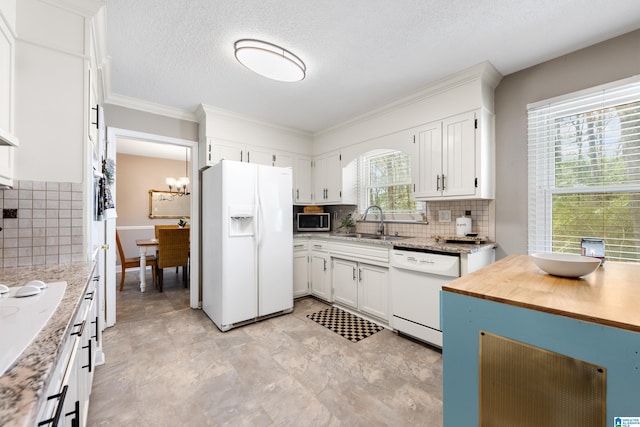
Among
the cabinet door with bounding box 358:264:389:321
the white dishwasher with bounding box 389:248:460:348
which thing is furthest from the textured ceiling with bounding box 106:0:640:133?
the cabinet door with bounding box 358:264:389:321

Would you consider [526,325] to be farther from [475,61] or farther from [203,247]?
[203,247]

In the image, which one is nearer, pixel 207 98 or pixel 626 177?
pixel 626 177

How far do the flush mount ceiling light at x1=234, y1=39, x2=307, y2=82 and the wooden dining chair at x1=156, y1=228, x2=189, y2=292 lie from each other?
3014 mm

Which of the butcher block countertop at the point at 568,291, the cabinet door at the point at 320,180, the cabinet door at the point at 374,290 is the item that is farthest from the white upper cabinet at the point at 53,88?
the cabinet door at the point at 320,180

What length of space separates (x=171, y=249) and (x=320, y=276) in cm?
238

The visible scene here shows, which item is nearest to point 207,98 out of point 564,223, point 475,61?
point 475,61

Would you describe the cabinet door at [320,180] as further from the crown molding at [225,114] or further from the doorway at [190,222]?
the doorway at [190,222]

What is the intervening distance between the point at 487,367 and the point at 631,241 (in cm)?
183

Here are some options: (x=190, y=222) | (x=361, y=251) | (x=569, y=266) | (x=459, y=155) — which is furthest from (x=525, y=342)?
(x=190, y=222)

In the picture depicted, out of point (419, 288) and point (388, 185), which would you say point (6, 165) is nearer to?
point (419, 288)

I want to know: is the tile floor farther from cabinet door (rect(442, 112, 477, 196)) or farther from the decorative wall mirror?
the decorative wall mirror

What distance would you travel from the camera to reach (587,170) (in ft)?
6.84

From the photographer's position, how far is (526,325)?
96 cm

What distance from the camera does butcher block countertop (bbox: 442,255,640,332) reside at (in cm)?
84
